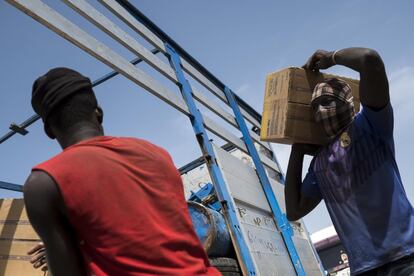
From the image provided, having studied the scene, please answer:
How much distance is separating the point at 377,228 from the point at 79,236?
4.05 ft

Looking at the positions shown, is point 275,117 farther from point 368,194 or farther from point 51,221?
point 51,221

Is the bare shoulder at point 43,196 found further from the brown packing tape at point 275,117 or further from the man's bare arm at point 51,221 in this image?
the brown packing tape at point 275,117

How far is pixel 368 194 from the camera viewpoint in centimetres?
169

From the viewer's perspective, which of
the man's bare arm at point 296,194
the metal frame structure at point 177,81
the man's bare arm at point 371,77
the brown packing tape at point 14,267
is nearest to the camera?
the man's bare arm at point 371,77

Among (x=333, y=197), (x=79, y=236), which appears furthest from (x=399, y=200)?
(x=79, y=236)

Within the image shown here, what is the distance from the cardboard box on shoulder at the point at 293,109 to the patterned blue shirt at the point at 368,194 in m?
0.33

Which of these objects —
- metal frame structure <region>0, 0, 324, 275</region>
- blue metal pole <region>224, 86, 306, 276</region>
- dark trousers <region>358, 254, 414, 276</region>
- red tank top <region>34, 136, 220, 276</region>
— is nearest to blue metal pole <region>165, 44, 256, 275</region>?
metal frame structure <region>0, 0, 324, 275</region>

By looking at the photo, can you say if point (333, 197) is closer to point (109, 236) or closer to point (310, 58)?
point (310, 58)

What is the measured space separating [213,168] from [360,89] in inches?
87.1

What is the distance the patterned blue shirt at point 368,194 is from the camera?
1608 millimetres

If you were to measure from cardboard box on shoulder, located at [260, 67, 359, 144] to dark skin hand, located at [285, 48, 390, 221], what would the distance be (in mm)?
69

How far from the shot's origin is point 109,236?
983mm

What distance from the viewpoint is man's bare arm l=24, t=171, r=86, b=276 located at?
960mm

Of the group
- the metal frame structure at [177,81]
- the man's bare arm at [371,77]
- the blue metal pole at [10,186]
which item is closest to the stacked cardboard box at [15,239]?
the blue metal pole at [10,186]
